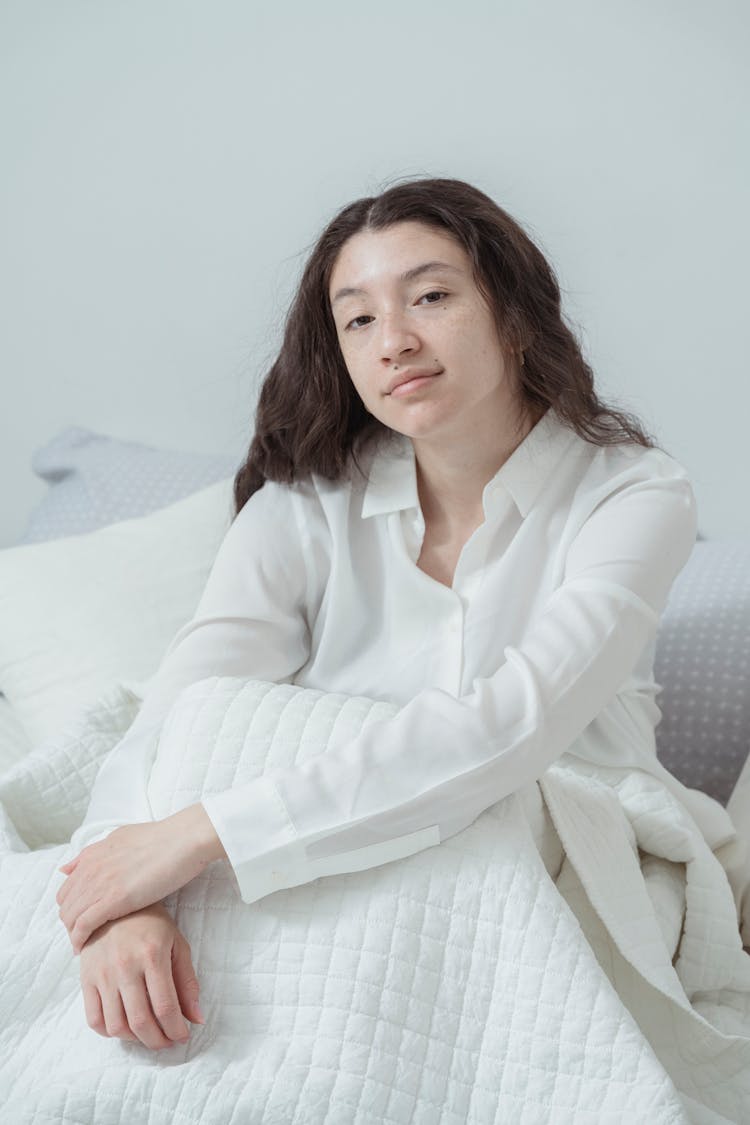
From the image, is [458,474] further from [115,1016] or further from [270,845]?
[115,1016]

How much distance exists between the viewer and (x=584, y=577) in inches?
51.1

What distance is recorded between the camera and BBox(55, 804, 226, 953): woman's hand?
1.08m

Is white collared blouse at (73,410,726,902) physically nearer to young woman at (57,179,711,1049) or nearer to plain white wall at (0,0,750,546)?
young woman at (57,179,711,1049)

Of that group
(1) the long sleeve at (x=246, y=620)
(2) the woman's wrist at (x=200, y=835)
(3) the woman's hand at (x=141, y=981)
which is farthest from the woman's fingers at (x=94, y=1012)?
(1) the long sleeve at (x=246, y=620)

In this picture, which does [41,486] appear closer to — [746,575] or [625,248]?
[625,248]

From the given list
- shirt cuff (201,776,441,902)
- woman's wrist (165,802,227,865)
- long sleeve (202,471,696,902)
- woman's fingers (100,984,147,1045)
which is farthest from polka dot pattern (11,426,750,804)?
woman's fingers (100,984,147,1045)

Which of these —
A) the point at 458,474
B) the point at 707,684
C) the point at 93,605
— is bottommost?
the point at 707,684

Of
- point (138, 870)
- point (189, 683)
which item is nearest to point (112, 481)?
point (189, 683)

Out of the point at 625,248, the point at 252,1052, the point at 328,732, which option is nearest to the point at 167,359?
the point at 625,248

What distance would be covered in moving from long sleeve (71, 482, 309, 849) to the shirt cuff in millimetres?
214

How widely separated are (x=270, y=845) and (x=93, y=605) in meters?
0.90

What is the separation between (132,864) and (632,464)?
0.74m

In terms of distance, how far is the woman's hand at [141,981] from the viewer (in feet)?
3.31

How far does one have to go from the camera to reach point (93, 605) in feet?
6.19
